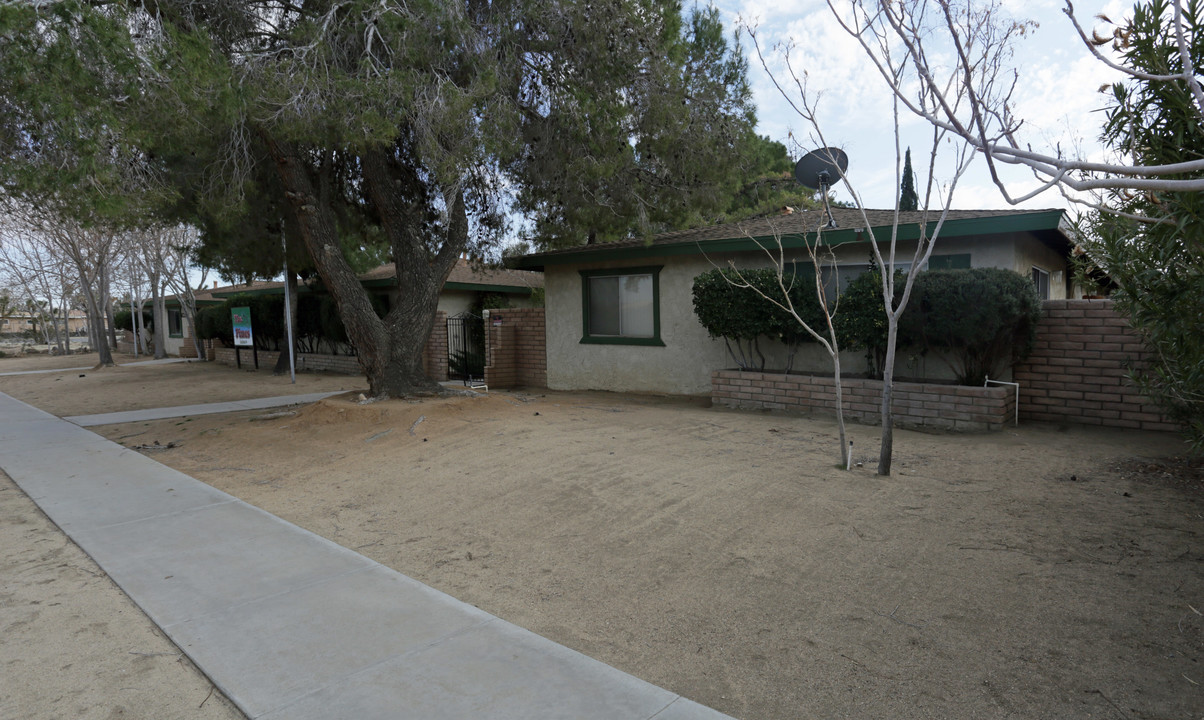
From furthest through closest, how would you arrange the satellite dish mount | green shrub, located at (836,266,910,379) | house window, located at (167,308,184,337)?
house window, located at (167,308,184,337) → green shrub, located at (836,266,910,379) → the satellite dish mount

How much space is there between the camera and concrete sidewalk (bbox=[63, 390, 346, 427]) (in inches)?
456

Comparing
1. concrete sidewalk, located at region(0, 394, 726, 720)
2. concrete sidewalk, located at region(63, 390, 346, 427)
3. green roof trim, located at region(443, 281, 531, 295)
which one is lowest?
concrete sidewalk, located at region(0, 394, 726, 720)

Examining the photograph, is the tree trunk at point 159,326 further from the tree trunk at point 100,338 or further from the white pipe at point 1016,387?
the white pipe at point 1016,387

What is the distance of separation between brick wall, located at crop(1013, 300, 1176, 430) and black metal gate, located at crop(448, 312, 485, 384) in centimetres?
1188

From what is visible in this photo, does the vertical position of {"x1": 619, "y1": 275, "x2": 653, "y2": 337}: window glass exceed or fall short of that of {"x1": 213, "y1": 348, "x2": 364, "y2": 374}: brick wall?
it exceeds it

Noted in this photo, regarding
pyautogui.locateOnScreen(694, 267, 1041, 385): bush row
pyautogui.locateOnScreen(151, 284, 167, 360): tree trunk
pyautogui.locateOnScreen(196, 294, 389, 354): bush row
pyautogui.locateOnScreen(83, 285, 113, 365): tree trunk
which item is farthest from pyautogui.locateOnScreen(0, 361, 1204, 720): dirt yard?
pyautogui.locateOnScreen(151, 284, 167, 360): tree trunk

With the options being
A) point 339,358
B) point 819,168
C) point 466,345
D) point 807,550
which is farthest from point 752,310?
point 339,358

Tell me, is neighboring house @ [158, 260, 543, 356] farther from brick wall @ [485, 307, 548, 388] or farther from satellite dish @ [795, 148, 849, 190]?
Answer: satellite dish @ [795, 148, 849, 190]

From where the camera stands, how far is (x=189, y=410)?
12.6 m

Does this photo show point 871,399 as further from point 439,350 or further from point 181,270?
point 181,270

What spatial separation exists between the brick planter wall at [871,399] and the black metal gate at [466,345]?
8018 millimetres

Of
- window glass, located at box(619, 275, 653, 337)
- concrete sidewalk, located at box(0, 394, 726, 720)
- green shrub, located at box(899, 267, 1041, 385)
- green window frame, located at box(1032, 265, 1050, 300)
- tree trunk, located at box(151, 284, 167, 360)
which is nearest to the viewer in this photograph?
concrete sidewalk, located at box(0, 394, 726, 720)

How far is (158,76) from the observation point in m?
7.12

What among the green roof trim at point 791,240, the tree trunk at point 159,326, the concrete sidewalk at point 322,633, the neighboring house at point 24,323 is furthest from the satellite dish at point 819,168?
the neighboring house at point 24,323
